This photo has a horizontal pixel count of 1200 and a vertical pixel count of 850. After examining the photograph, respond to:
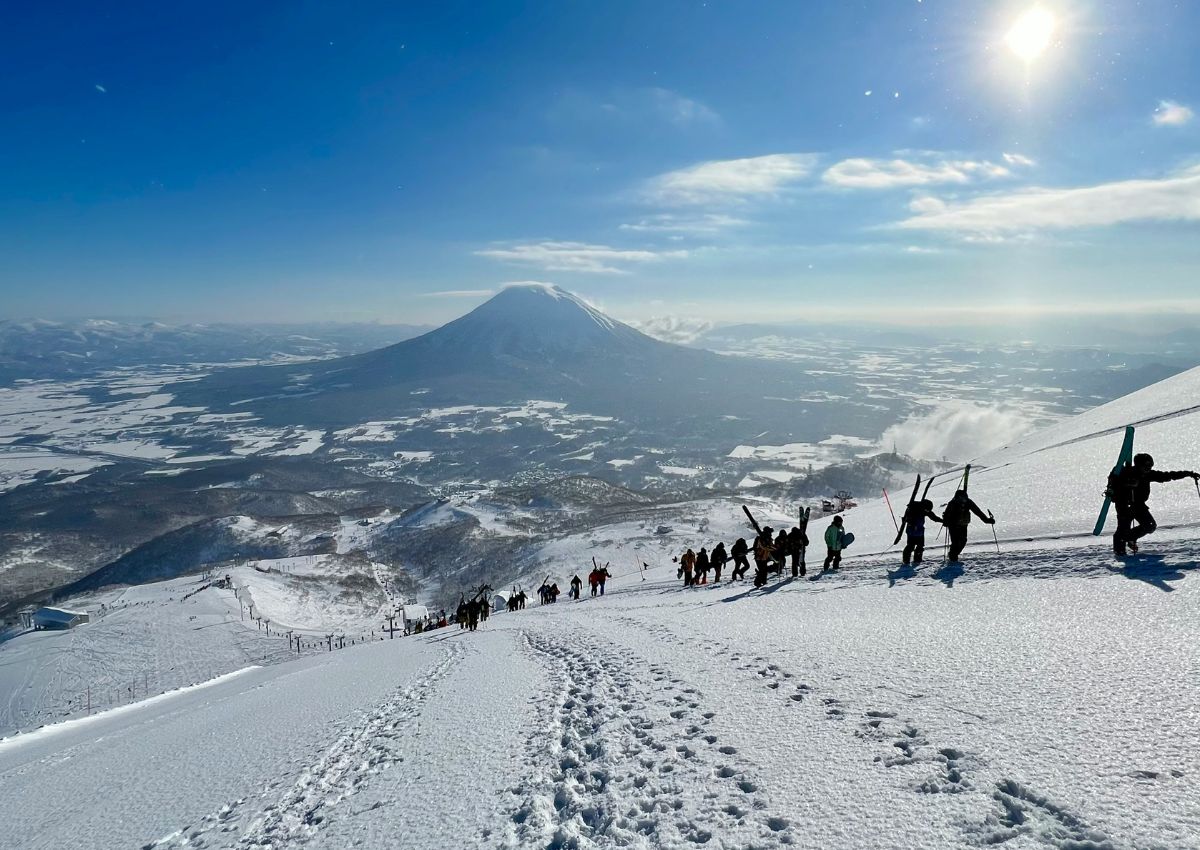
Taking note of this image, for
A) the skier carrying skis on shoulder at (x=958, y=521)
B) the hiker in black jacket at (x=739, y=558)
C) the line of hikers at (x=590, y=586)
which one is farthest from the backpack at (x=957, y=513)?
the line of hikers at (x=590, y=586)

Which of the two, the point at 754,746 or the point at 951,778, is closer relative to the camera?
the point at 951,778

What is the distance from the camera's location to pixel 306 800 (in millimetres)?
5078

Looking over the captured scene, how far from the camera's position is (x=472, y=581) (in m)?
83.6

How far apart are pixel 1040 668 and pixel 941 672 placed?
2.41 feet

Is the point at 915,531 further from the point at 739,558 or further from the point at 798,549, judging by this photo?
the point at 739,558

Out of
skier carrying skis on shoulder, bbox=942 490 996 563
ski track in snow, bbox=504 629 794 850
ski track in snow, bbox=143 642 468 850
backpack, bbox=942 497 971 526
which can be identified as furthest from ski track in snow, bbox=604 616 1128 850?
backpack, bbox=942 497 971 526

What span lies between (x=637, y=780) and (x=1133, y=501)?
884 centimetres

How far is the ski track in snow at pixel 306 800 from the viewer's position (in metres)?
4.61

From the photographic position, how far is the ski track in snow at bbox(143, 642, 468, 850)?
4.61 meters

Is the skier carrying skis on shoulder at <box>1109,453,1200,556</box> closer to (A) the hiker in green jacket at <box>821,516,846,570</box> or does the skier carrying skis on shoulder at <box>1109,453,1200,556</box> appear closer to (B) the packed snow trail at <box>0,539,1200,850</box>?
(B) the packed snow trail at <box>0,539,1200,850</box>

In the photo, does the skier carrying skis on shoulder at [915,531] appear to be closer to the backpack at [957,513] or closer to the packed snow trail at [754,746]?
the backpack at [957,513]

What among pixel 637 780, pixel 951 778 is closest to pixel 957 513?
pixel 951 778

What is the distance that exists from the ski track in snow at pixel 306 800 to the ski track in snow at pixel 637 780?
5.48ft

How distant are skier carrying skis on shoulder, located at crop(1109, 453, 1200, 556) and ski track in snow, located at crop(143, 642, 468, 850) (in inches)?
399
